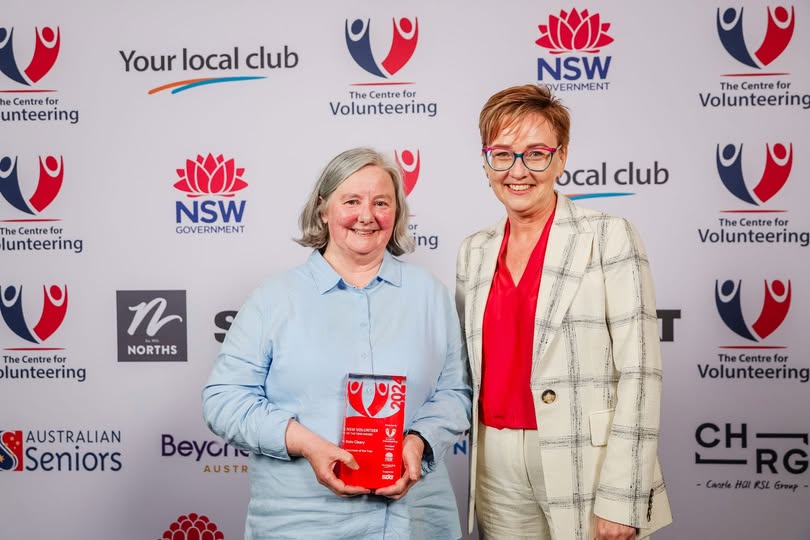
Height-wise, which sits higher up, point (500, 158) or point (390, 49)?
point (390, 49)

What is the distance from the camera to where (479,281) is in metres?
1.80

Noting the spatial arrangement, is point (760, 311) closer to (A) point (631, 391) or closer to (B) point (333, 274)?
(A) point (631, 391)

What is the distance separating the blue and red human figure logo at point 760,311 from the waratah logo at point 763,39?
2.87ft

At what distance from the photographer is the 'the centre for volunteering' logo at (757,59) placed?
272 cm

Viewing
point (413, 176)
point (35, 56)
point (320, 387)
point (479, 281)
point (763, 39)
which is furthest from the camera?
point (35, 56)

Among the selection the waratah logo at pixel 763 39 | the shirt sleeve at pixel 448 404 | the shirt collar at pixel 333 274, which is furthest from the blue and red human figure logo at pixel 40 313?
the waratah logo at pixel 763 39

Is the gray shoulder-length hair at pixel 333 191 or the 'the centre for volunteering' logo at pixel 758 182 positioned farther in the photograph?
the 'the centre for volunteering' logo at pixel 758 182

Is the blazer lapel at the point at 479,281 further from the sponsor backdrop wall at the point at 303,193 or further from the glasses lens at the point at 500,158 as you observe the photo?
the sponsor backdrop wall at the point at 303,193

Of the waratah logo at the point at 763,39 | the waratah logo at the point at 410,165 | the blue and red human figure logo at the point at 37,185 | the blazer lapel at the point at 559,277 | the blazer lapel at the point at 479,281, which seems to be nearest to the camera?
the blazer lapel at the point at 559,277

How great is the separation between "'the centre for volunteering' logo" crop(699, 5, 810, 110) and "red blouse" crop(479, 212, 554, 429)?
1.46 meters

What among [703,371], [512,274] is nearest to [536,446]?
[512,274]

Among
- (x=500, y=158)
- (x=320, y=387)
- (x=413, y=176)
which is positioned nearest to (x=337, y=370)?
(x=320, y=387)

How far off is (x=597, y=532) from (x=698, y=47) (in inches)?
78.3

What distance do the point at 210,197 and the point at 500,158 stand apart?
5.11 feet
